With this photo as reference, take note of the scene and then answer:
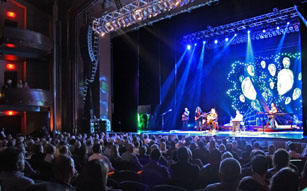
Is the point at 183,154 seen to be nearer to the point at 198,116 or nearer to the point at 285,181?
the point at 285,181

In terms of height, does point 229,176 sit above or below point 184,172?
above

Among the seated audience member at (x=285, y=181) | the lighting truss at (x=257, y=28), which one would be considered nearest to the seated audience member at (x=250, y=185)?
the seated audience member at (x=285, y=181)

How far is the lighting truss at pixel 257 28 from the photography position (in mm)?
14859

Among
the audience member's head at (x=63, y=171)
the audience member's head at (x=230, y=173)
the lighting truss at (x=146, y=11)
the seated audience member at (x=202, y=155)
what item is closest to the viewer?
the audience member's head at (x=63, y=171)

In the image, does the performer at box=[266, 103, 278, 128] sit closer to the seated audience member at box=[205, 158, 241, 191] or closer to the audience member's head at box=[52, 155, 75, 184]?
the seated audience member at box=[205, 158, 241, 191]

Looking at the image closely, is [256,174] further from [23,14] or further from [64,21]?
[23,14]

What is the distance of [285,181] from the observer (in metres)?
2.61

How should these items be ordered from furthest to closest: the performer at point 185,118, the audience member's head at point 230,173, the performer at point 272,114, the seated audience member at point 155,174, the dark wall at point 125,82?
the dark wall at point 125,82 < the performer at point 185,118 < the performer at point 272,114 < the seated audience member at point 155,174 < the audience member's head at point 230,173

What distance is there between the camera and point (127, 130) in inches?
748

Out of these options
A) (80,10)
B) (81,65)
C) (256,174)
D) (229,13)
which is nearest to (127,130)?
(81,65)

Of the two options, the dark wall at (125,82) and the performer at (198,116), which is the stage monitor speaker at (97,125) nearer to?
the dark wall at (125,82)

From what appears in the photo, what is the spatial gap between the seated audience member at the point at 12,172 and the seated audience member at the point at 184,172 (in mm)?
2005

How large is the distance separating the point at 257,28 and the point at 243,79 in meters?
3.65

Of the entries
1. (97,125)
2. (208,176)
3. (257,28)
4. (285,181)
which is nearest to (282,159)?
(208,176)
